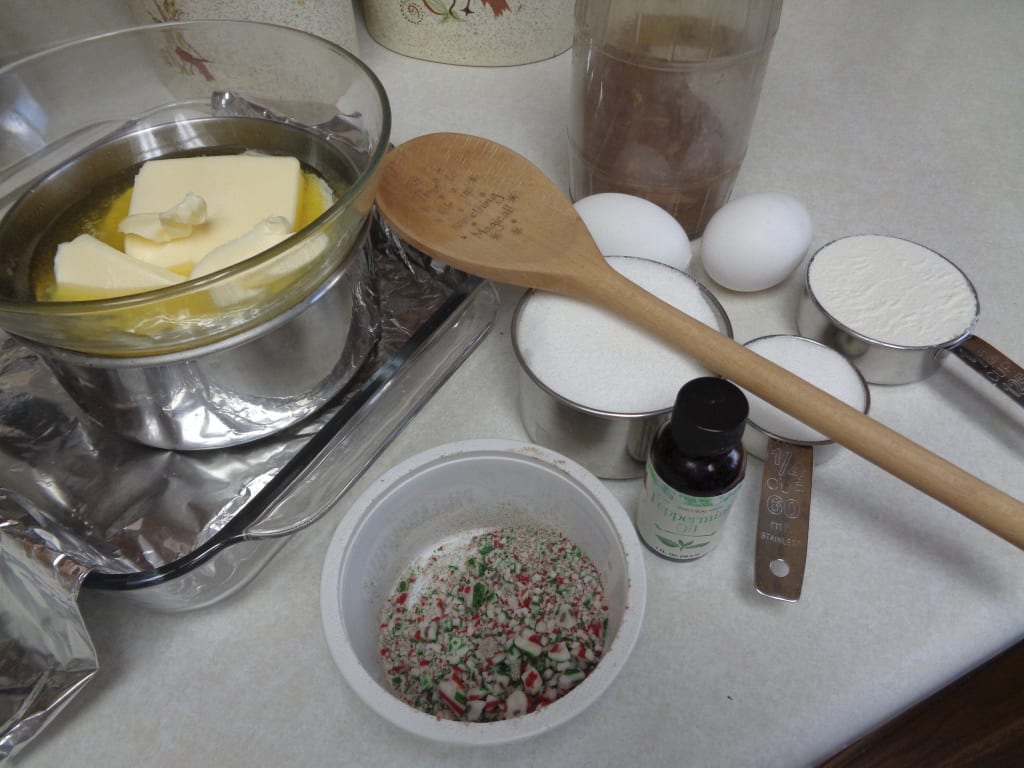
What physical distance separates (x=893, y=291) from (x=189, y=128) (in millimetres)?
704

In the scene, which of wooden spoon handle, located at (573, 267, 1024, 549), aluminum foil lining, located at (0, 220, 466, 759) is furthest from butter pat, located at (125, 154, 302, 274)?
wooden spoon handle, located at (573, 267, 1024, 549)

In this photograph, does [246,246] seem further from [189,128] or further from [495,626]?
[495,626]

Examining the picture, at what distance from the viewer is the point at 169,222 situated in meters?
0.54

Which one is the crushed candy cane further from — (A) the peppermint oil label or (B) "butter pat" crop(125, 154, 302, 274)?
(B) "butter pat" crop(125, 154, 302, 274)

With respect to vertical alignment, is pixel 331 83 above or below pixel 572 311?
above

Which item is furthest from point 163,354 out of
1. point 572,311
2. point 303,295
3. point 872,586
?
point 872,586

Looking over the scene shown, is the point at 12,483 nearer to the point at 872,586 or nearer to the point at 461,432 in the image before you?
the point at 461,432

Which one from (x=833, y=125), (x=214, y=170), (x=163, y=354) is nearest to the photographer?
(x=163, y=354)

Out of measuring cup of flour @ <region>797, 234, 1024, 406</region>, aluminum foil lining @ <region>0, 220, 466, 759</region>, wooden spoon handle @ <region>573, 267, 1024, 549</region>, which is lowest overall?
aluminum foil lining @ <region>0, 220, 466, 759</region>

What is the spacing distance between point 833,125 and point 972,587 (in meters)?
0.68

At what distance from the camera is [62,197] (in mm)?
606

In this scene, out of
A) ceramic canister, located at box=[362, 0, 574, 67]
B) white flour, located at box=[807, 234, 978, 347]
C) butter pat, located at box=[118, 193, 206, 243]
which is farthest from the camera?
ceramic canister, located at box=[362, 0, 574, 67]

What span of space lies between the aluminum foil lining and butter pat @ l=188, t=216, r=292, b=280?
14 cm

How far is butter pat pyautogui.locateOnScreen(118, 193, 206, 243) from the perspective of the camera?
540 mm
